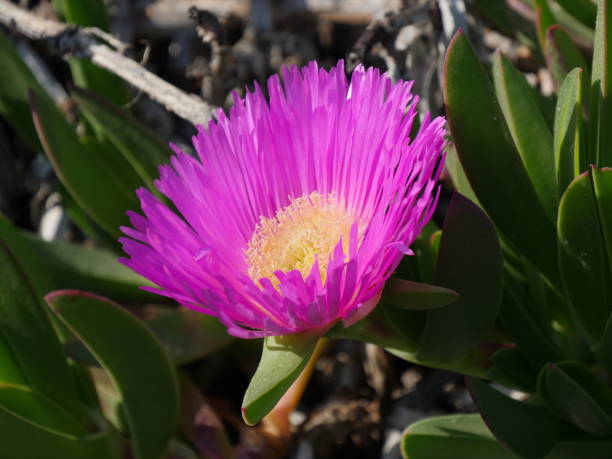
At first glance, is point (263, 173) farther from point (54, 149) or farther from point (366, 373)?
point (366, 373)

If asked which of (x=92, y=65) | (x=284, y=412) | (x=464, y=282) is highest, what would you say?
(x=92, y=65)

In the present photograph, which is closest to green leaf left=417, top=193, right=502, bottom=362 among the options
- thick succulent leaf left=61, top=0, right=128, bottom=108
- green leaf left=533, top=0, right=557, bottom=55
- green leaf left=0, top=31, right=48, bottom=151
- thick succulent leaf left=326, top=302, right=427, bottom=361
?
thick succulent leaf left=326, top=302, right=427, bottom=361

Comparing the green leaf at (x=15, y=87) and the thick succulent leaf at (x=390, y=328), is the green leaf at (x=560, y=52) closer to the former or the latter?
the thick succulent leaf at (x=390, y=328)

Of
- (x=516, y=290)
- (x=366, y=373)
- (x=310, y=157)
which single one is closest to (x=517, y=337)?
(x=516, y=290)

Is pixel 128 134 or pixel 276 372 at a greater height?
pixel 128 134

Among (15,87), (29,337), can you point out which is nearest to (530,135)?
(29,337)

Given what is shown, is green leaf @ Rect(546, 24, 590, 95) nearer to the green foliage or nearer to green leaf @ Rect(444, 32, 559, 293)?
the green foliage

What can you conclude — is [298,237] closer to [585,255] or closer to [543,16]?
[585,255]
